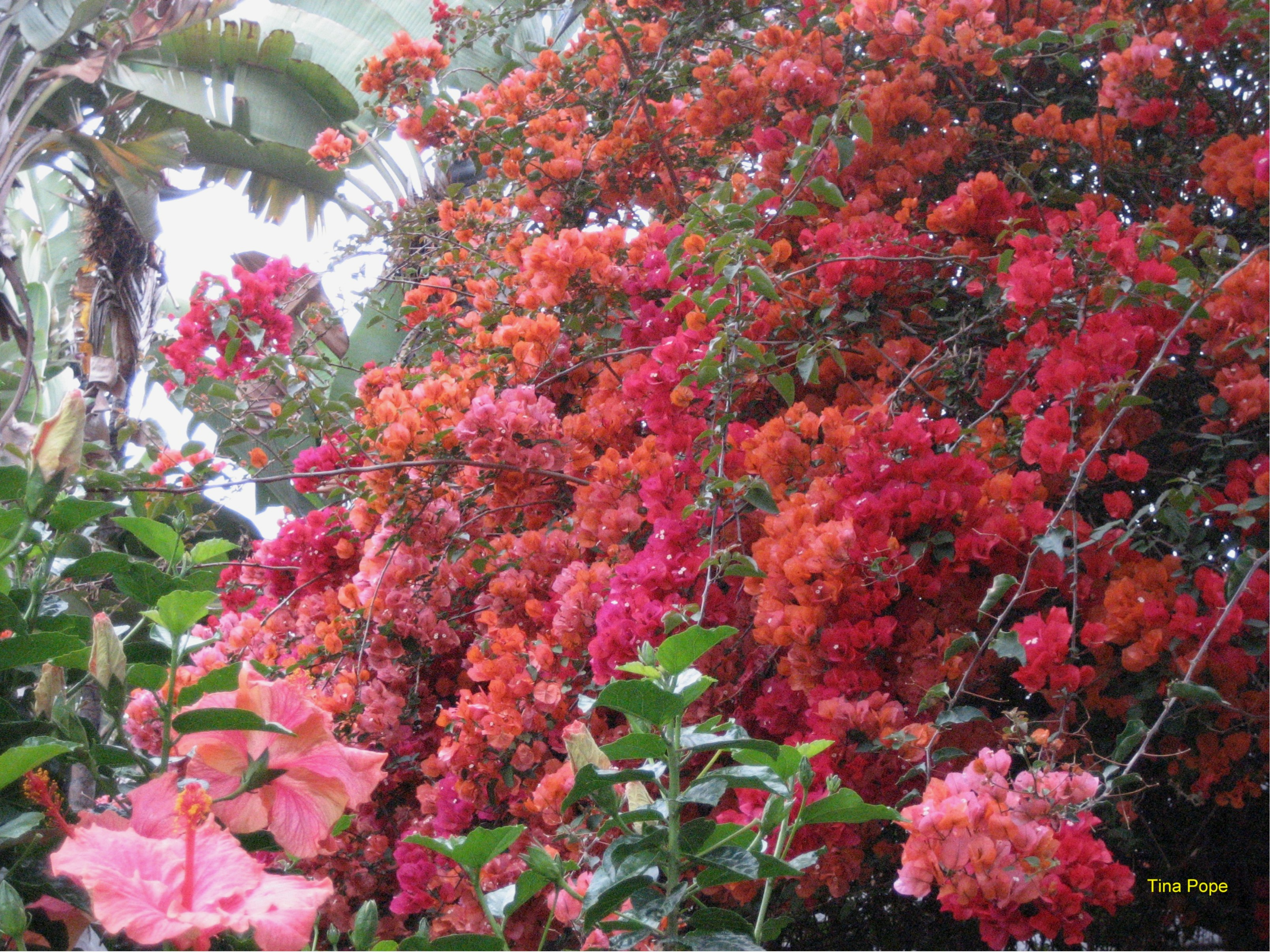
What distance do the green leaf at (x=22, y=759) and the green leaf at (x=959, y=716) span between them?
0.91 m

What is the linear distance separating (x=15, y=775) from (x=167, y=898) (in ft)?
0.38

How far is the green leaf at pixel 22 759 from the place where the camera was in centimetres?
50

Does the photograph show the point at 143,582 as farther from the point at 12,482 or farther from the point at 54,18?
the point at 54,18

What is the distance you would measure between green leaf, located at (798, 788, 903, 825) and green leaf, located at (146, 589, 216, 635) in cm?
39

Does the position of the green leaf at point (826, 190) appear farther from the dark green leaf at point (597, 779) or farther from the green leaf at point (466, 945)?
the green leaf at point (466, 945)

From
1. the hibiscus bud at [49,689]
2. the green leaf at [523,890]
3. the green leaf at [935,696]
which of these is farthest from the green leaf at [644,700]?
the green leaf at [935,696]

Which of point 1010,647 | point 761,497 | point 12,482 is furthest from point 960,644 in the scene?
point 12,482

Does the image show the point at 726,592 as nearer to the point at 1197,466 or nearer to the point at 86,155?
the point at 1197,466

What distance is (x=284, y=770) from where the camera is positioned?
606mm

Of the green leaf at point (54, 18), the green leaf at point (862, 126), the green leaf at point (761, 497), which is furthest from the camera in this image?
the green leaf at point (54, 18)

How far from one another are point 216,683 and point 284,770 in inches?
2.6

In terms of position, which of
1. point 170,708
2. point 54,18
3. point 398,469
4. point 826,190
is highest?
point 54,18

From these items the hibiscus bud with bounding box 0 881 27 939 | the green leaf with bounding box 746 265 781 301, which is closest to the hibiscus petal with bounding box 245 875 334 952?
the hibiscus bud with bounding box 0 881 27 939

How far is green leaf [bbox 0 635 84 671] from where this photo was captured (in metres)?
0.61
